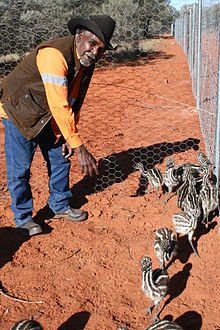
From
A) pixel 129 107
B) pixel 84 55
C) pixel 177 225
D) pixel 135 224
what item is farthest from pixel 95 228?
pixel 129 107

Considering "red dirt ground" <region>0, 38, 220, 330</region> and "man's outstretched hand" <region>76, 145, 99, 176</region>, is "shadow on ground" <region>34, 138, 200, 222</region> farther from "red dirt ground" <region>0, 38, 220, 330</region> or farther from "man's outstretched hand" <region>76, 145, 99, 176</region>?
"man's outstretched hand" <region>76, 145, 99, 176</region>

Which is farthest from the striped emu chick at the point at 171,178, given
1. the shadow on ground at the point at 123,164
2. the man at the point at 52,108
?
the man at the point at 52,108

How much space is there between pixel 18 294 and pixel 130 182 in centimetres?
269

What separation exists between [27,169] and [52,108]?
113 centimetres

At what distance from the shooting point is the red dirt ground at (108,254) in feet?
12.4

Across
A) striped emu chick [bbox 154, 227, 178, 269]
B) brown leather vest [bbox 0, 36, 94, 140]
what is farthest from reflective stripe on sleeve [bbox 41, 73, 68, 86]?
striped emu chick [bbox 154, 227, 178, 269]

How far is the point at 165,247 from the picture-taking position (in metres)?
3.98

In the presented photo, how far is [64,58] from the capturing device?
3.92 meters

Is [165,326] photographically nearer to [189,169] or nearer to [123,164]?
[189,169]

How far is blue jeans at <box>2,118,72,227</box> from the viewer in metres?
4.63

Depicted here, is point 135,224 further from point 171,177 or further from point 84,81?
point 84,81

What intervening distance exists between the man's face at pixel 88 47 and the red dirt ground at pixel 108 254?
2.10m

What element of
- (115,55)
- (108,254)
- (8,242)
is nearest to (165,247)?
(108,254)

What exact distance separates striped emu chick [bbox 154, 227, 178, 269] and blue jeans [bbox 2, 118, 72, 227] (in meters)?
1.57
